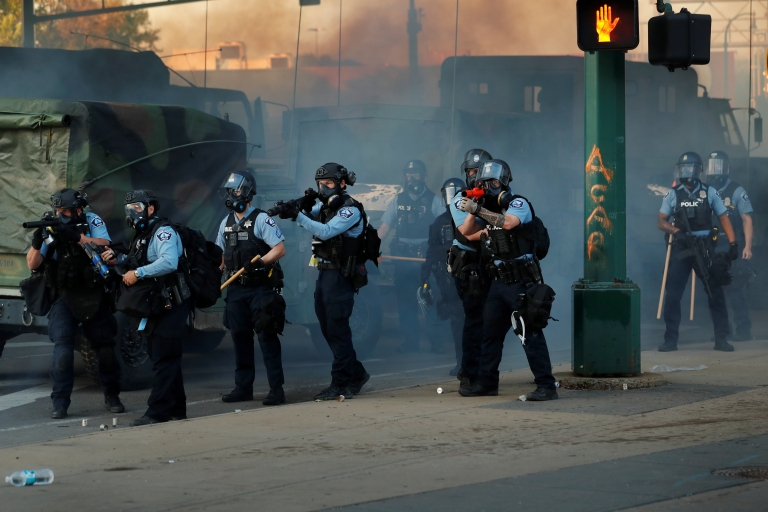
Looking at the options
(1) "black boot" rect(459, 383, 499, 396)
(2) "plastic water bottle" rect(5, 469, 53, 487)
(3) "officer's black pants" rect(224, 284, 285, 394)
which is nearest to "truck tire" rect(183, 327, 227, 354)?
(3) "officer's black pants" rect(224, 284, 285, 394)

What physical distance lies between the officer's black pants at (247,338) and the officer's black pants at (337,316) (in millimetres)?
433

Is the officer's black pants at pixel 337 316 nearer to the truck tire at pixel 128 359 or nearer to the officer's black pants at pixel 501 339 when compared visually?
the officer's black pants at pixel 501 339

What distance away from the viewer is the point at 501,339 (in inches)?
328

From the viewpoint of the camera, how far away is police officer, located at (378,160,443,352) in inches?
478

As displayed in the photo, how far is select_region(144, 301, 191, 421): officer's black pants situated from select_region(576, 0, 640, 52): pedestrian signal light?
328 centimetres

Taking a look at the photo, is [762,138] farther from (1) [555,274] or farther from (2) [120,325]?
(2) [120,325]

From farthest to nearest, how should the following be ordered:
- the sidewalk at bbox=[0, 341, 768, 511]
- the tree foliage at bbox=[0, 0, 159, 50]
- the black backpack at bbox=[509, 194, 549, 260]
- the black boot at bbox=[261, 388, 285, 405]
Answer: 1. the tree foliage at bbox=[0, 0, 159, 50]
2. the black boot at bbox=[261, 388, 285, 405]
3. the black backpack at bbox=[509, 194, 549, 260]
4. the sidewalk at bbox=[0, 341, 768, 511]

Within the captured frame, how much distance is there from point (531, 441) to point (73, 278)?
3482mm

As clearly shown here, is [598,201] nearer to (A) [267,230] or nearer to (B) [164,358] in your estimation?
(A) [267,230]

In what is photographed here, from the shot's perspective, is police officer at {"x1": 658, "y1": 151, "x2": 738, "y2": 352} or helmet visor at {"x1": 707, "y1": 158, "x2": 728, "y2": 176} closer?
police officer at {"x1": 658, "y1": 151, "x2": 738, "y2": 352}

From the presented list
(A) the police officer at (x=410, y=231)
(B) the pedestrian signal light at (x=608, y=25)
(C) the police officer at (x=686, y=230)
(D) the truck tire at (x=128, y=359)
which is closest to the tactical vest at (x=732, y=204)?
(C) the police officer at (x=686, y=230)

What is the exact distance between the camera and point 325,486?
18.3 ft

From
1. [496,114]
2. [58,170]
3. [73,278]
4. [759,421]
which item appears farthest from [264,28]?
[759,421]

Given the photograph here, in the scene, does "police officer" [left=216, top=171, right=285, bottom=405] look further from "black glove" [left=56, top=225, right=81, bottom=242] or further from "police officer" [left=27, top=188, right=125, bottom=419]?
"black glove" [left=56, top=225, right=81, bottom=242]
